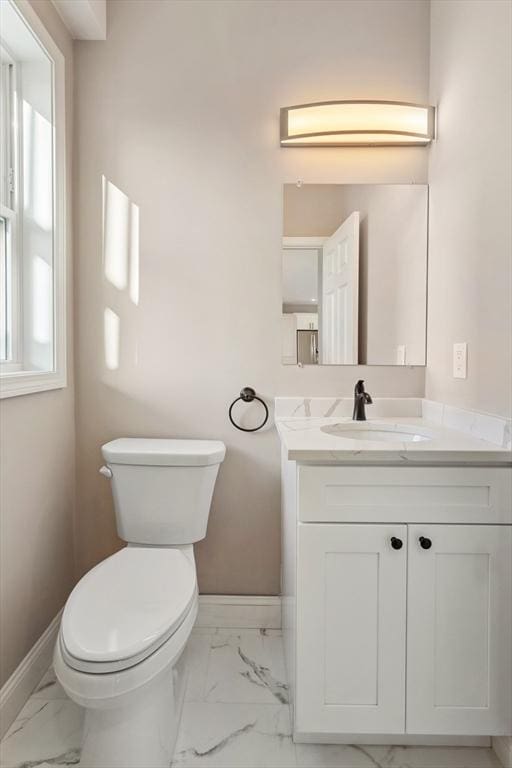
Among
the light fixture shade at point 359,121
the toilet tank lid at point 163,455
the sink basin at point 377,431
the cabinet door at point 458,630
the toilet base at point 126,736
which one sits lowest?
the toilet base at point 126,736

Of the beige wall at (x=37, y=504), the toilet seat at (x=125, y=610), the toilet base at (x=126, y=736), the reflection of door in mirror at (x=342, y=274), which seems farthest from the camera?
the reflection of door in mirror at (x=342, y=274)

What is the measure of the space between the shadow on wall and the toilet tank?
1.41 ft

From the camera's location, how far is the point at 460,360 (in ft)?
5.21

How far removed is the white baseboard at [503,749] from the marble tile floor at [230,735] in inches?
1.0

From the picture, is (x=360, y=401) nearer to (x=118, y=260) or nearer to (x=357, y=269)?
(x=357, y=269)

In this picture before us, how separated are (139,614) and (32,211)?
4.58 feet

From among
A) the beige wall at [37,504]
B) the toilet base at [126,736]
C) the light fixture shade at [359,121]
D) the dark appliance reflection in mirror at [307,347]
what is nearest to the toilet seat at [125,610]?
the toilet base at [126,736]

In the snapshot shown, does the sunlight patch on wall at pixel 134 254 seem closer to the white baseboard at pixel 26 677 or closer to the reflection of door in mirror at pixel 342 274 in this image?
the reflection of door in mirror at pixel 342 274

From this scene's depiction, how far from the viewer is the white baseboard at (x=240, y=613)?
1.94m

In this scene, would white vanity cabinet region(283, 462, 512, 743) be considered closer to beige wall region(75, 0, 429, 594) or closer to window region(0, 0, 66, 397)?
beige wall region(75, 0, 429, 594)

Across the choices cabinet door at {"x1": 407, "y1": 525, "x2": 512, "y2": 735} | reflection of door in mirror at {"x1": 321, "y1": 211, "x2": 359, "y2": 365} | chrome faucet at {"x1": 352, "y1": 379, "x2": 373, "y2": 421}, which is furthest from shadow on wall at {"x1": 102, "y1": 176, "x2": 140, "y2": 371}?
cabinet door at {"x1": 407, "y1": 525, "x2": 512, "y2": 735}

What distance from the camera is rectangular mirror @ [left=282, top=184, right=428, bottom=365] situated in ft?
6.22

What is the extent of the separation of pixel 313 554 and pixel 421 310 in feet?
3.62

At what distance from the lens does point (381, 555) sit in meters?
1.27
